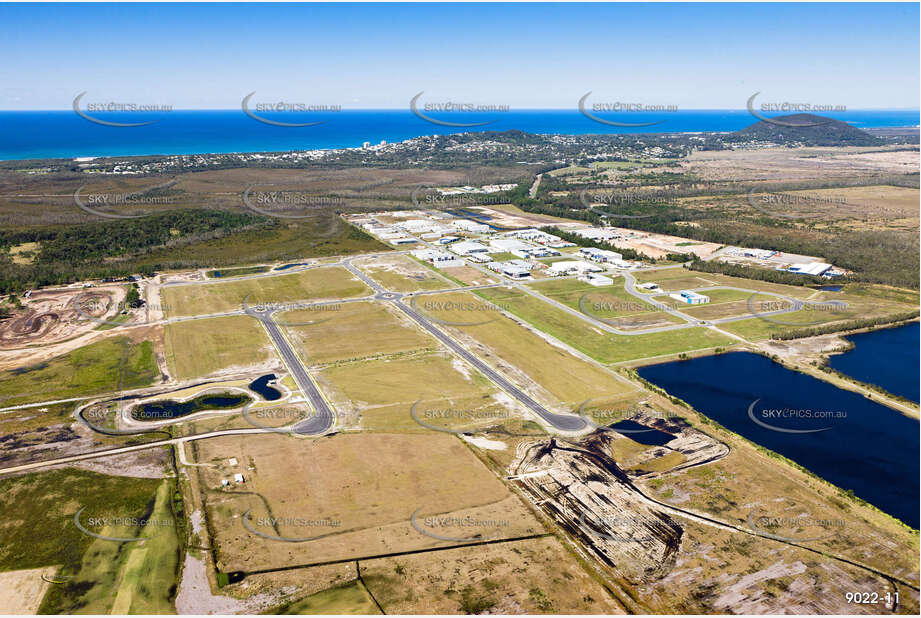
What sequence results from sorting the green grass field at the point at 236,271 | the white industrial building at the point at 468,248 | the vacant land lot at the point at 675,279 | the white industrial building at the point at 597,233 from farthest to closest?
1. the white industrial building at the point at 597,233
2. the white industrial building at the point at 468,248
3. the green grass field at the point at 236,271
4. the vacant land lot at the point at 675,279

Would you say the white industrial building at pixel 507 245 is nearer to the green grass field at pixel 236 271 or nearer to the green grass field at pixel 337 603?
the green grass field at pixel 236 271

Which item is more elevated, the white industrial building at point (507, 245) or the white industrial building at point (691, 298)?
the white industrial building at point (507, 245)

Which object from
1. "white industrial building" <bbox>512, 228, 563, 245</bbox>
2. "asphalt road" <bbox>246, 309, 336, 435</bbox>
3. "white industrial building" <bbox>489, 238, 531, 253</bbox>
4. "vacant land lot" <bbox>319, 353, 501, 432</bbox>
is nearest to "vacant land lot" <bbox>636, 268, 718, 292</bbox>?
"white industrial building" <bbox>489, 238, 531, 253</bbox>

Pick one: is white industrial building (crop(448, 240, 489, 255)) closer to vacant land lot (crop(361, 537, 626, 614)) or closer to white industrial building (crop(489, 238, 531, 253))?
white industrial building (crop(489, 238, 531, 253))

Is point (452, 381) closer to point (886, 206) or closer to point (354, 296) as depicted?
point (354, 296)

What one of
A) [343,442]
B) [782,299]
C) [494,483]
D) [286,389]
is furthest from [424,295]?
[782,299]

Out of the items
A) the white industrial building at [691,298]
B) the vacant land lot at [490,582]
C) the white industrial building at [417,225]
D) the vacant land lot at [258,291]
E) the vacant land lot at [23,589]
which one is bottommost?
the vacant land lot at [23,589]

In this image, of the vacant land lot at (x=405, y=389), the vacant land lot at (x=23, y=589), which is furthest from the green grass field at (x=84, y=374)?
the vacant land lot at (x=23, y=589)

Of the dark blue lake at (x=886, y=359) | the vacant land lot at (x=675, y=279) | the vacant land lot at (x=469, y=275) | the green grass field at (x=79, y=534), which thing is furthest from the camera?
the vacant land lot at (x=469, y=275)
